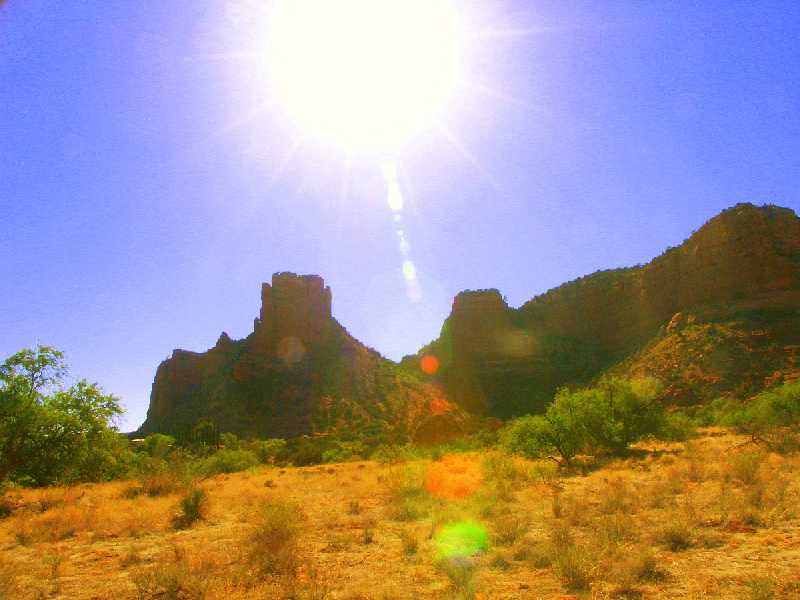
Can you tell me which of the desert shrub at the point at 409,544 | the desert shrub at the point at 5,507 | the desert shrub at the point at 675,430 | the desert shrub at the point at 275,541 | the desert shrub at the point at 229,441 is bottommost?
the desert shrub at the point at 409,544

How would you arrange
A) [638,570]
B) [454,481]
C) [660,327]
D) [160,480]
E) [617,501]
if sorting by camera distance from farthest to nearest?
[660,327] < [160,480] < [454,481] < [617,501] < [638,570]

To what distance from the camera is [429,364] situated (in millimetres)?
91125

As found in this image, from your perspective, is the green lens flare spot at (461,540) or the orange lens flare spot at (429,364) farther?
the orange lens flare spot at (429,364)

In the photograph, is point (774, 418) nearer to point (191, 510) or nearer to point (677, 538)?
point (677, 538)

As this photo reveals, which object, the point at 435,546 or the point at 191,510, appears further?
the point at 191,510

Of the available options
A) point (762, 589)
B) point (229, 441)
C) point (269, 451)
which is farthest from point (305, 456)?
point (762, 589)

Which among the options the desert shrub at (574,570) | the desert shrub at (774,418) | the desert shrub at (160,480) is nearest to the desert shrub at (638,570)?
the desert shrub at (574,570)

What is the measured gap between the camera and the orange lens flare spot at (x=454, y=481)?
13.7m

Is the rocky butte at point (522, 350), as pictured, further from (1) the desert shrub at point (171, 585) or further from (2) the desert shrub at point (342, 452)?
(1) the desert shrub at point (171, 585)

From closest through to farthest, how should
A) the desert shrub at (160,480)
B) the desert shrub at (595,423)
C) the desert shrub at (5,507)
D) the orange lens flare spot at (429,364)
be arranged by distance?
the desert shrub at (5,507)
the desert shrub at (160,480)
the desert shrub at (595,423)
the orange lens flare spot at (429,364)

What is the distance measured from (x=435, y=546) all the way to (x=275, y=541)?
261 cm

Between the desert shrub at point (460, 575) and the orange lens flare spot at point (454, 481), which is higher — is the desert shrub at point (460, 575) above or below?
below

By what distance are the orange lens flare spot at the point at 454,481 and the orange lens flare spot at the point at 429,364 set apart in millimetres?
67805

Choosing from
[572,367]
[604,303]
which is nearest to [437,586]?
[572,367]
